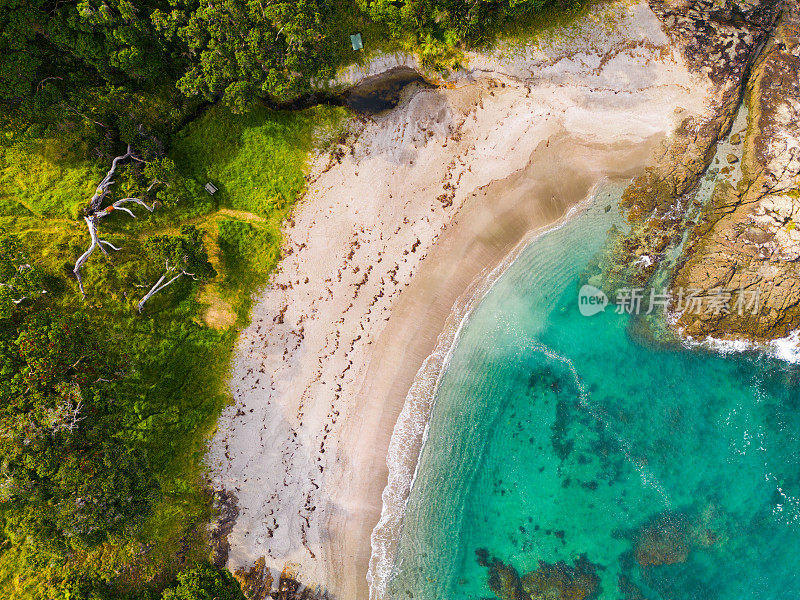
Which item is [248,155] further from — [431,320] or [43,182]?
[431,320]

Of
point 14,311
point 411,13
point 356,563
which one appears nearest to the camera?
point 14,311

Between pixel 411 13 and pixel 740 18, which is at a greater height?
pixel 411 13

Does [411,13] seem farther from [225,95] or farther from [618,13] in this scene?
[618,13]

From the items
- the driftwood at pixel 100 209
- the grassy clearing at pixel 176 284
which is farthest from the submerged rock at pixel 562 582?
the driftwood at pixel 100 209

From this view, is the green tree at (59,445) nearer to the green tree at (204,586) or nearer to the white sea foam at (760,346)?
the green tree at (204,586)

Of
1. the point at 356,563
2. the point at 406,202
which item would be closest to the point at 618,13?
the point at 406,202

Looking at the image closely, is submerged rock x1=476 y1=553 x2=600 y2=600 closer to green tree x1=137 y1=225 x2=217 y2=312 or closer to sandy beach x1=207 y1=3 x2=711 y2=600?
sandy beach x1=207 y1=3 x2=711 y2=600

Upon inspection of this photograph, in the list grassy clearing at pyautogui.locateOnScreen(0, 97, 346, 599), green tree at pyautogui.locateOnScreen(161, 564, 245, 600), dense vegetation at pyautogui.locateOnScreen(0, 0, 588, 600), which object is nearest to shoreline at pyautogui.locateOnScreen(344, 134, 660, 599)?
green tree at pyautogui.locateOnScreen(161, 564, 245, 600)

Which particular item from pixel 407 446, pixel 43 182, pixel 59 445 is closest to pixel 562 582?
pixel 407 446
